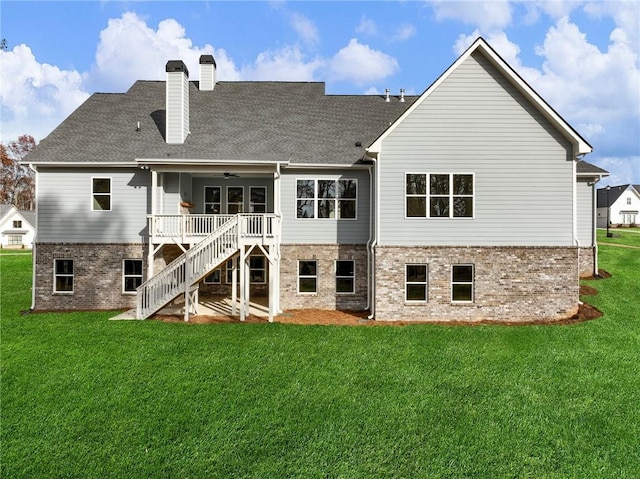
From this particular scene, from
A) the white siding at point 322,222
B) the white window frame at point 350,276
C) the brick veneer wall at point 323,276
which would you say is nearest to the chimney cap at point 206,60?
the white siding at point 322,222

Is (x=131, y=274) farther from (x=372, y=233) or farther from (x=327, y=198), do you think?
(x=372, y=233)

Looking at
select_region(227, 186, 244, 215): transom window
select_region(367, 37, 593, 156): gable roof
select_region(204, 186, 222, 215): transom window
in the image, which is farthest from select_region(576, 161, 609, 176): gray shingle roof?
select_region(204, 186, 222, 215): transom window

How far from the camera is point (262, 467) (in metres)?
5.86

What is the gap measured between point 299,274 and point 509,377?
8.30 m

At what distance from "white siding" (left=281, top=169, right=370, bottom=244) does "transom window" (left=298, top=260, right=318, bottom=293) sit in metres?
0.91

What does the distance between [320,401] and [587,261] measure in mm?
18188

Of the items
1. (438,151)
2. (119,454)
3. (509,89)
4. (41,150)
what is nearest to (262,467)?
(119,454)

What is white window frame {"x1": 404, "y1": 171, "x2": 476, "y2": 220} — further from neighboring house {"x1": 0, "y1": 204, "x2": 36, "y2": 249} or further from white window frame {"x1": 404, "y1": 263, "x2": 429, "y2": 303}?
neighboring house {"x1": 0, "y1": 204, "x2": 36, "y2": 249}

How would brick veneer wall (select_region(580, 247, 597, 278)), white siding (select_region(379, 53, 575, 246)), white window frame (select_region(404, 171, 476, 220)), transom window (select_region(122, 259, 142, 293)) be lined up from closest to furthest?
white siding (select_region(379, 53, 575, 246)) → white window frame (select_region(404, 171, 476, 220)) → transom window (select_region(122, 259, 142, 293)) → brick veneer wall (select_region(580, 247, 597, 278))

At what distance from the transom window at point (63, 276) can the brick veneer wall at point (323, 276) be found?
865cm

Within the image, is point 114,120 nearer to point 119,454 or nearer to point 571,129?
point 119,454

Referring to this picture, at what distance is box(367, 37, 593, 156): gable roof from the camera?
39.1 feet

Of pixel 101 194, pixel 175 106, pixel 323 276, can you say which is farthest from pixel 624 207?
pixel 101 194

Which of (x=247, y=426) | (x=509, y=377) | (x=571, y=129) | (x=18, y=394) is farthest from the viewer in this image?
(x=571, y=129)
